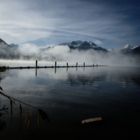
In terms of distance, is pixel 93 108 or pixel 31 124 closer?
pixel 31 124

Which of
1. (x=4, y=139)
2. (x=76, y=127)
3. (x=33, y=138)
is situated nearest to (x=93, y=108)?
(x=76, y=127)

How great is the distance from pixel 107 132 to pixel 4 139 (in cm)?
830

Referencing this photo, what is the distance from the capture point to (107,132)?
17766 millimetres

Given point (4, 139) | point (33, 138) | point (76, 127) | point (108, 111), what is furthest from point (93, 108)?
point (4, 139)

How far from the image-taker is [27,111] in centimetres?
2258

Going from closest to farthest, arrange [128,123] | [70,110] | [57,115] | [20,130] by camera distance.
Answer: [20,130] → [128,123] → [57,115] → [70,110]

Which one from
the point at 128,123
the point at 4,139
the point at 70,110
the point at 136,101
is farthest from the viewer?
the point at 136,101

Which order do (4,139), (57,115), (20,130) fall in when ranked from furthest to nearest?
(57,115) < (20,130) < (4,139)

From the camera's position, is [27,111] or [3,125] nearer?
[3,125]

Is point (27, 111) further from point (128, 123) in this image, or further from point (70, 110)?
point (128, 123)

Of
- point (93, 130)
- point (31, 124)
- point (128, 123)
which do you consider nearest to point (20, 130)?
point (31, 124)

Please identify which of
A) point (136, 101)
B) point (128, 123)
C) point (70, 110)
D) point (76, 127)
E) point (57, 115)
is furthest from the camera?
point (136, 101)

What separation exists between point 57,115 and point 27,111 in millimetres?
3345

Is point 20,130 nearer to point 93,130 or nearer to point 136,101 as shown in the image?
point 93,130
